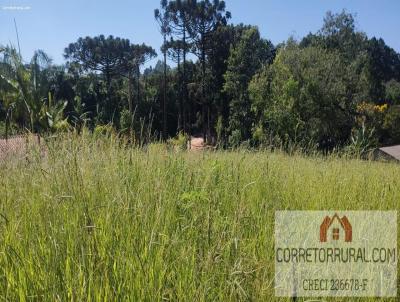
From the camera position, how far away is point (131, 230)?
2.09 m

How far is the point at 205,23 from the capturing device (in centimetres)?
3347

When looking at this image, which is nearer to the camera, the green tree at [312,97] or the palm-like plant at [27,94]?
the palm-like plant at [27,94]

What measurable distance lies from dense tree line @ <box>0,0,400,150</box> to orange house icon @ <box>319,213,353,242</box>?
264 centimetres

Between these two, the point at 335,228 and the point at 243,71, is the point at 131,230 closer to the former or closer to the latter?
the point at 335,228

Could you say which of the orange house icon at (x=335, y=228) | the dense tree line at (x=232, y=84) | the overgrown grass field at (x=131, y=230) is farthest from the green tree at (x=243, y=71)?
the orange house icon at (x=335, y=228)

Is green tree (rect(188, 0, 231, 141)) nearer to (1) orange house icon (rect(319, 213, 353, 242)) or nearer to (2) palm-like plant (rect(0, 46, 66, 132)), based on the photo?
(2) palm-like plant (rect(0, 46, 66, 132))

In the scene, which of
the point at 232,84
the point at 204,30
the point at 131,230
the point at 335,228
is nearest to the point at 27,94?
the point at 131,230

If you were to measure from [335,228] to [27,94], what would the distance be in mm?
5762

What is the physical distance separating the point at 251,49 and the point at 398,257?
87.9ft

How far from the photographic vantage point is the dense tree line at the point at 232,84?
1748 centimetres

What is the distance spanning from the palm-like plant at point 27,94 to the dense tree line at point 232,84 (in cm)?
7

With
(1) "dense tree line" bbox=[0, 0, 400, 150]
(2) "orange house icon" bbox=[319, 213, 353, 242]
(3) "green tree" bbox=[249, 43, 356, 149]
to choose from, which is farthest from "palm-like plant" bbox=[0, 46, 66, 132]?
(3) "green tree" bbox=[249, 43, 356, 149]

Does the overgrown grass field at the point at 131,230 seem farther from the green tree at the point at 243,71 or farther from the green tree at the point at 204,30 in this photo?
the green tree at the point at 204,30

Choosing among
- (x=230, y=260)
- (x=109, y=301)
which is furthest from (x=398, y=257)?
(x=109, y=301)
